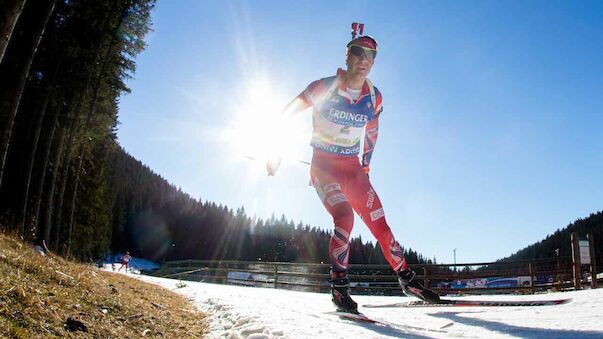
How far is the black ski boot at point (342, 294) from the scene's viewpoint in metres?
4.29

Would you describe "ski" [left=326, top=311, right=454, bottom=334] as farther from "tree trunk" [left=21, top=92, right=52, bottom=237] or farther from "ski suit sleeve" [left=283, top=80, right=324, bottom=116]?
"tree trunk" [left=21, top=92, right=52, bottom=237]

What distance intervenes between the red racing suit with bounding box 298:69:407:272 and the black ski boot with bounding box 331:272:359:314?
70 centimetres

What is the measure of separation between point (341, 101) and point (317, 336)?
280cm

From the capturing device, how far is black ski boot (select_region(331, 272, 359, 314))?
14.1 ft

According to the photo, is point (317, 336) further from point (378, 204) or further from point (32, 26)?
point (32, 26)

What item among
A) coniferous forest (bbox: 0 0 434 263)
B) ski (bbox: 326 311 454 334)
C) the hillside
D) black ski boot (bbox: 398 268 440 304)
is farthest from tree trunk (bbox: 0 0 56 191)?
the hillside

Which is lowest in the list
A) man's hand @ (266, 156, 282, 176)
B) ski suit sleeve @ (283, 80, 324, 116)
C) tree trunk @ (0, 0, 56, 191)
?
man's hand @ (266, 156, 282, 176)

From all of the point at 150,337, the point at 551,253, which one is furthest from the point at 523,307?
the point at 551,253

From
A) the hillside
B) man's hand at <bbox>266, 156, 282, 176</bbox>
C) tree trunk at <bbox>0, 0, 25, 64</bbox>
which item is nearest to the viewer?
tree trunk at <bbox>0, 0, 25, 64</bbox>

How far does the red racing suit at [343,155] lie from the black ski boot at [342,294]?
70 centimetres

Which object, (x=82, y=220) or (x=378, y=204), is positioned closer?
(x=378, y=204)

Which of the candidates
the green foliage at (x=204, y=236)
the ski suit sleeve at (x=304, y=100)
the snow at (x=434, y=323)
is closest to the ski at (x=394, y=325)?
the snow at (x=434, y=323)

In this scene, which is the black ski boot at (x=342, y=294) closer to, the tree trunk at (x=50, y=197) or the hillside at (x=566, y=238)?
the tree trunk at (x=50, y=197)

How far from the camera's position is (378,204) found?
16.0 ft
